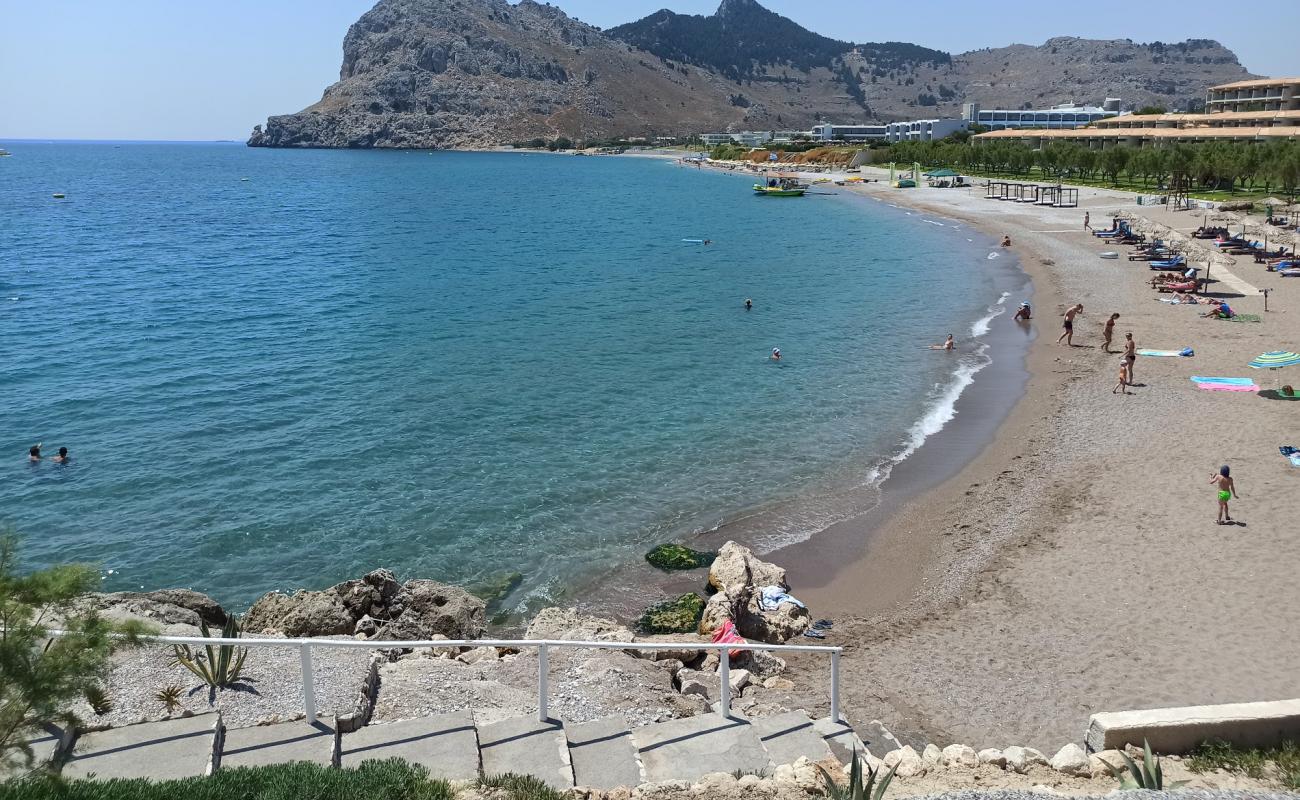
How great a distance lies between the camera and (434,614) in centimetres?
1492

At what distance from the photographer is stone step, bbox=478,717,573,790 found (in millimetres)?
8203

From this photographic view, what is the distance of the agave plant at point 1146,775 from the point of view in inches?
315

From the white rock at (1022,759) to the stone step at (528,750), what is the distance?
456cm

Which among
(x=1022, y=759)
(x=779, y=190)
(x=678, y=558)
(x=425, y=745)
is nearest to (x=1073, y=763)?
A: (x=1022, y=759)

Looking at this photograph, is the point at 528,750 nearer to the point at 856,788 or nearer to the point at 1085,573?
the point at 856,788

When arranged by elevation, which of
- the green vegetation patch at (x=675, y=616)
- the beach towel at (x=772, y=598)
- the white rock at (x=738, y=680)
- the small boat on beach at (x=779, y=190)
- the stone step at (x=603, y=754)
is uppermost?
the small boat on beach at (x=779, y=190)

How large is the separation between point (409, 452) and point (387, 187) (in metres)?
130

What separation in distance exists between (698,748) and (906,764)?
2.17 meters

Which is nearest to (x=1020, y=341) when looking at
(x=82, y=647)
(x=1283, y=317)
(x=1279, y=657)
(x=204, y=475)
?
(x=1283, y=317)

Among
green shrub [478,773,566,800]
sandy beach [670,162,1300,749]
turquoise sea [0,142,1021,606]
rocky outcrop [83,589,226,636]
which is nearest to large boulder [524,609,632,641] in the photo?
turquoise sea [0,142,1021,606]

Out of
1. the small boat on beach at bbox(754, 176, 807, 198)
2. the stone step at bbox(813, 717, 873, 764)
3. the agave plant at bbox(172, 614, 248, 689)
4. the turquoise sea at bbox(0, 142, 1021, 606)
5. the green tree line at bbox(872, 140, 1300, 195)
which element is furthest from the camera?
the small boat on beach at bbox(754, 176, 807, 198)

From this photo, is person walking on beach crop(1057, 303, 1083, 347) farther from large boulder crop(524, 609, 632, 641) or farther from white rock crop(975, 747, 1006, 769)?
white rock crop(975, 747, 1006, 769)

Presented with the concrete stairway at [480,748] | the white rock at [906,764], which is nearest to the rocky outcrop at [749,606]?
the concrete stairway at [480,748]

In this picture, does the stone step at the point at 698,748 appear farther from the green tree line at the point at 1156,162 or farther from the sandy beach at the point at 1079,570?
the green tree line at the point at 1156,162
